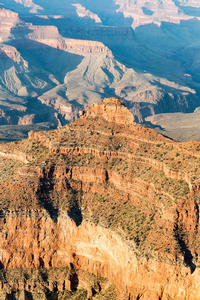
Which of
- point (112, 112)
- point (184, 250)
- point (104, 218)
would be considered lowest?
point (104, 218)

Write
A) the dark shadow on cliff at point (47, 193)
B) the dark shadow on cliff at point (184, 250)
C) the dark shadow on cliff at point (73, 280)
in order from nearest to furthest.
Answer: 1. the dark shadow on cliff at point (184, 250)
2. the dark shadow on cliff at point (73, 280)
3. the dark shadow on cliff at point (47, 193)

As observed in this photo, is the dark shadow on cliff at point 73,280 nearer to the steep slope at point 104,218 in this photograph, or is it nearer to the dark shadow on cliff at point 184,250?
the steep slope at point 104,218

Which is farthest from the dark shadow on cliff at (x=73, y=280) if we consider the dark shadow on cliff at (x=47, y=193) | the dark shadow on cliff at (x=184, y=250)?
the dark shadow on cliff at (x=184, y=250)

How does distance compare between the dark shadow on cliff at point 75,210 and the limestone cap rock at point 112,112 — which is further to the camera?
the limestone cap rock at point 112,112

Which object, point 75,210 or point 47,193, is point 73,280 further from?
point 47,193

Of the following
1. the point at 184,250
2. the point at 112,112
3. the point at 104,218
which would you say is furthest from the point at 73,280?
the point at 112,112

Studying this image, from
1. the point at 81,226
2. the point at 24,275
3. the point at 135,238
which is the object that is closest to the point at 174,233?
the point at 135,238
